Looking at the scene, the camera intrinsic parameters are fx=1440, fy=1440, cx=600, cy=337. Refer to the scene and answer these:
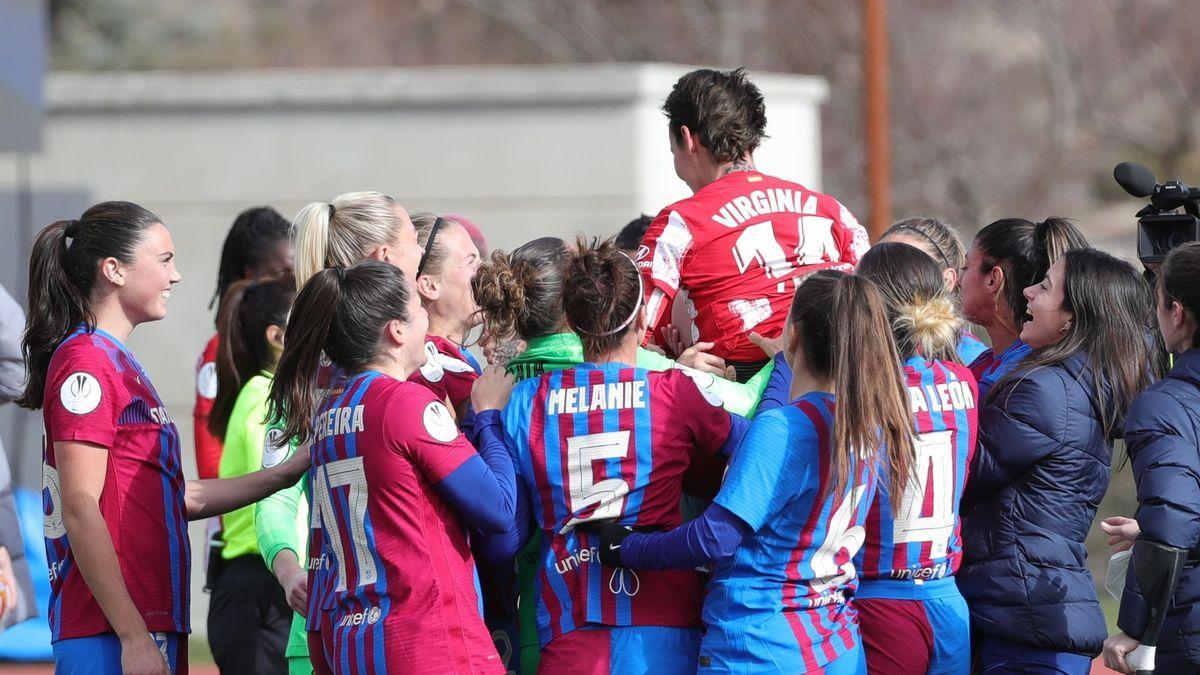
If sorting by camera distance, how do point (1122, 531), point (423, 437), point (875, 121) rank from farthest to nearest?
point (875, 121)
point (1122, 531)
point (423, 437)

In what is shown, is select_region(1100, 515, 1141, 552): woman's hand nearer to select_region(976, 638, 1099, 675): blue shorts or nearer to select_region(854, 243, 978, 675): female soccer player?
select_region(976, 638, 1099, 675): blue shorts

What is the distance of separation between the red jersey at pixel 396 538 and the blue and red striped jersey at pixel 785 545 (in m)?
0.56

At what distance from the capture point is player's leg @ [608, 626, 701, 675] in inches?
131

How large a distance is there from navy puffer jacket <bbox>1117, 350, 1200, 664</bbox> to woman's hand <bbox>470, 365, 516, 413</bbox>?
150cm

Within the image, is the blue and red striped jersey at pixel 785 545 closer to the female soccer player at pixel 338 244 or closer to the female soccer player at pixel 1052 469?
the female soccer player at pixel 1052 469

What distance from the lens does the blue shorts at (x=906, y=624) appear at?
3512 millimetres

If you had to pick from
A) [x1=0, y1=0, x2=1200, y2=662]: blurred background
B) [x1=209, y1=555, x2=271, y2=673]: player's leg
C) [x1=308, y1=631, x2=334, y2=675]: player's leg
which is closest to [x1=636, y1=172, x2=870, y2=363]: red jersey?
[x1=308, y1=631, x2=334, y2=675]: player's leg

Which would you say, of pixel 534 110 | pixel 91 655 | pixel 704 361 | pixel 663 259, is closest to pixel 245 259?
pixel 91 655

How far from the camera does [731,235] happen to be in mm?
3709

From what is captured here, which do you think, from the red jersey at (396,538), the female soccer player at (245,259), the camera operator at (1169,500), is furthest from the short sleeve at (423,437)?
the female soccer player at (245,259)

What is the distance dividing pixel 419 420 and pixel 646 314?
2.16 feet

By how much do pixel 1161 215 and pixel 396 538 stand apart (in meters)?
2.35

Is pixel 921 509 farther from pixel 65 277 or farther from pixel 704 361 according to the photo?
pixel 65 277

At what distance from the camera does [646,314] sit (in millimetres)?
3527
